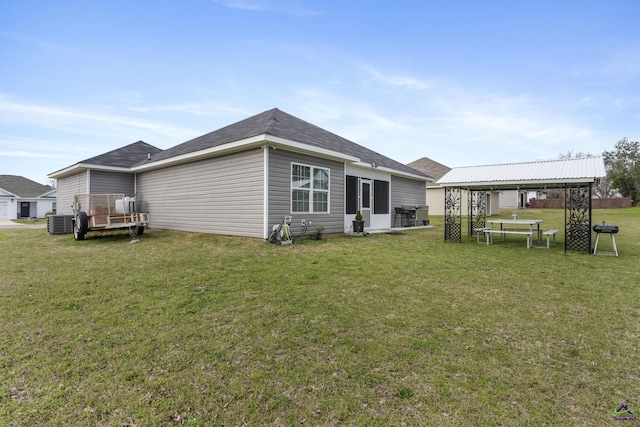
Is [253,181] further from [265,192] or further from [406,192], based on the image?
[406,192]

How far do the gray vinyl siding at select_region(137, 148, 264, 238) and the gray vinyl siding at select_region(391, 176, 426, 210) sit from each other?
795 centimetres

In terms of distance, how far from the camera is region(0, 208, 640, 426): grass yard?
1878 mm

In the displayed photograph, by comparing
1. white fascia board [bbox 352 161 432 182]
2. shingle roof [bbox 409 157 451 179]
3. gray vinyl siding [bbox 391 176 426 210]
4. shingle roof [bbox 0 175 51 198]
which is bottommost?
gray vinyl siding [bbox 391 176 426 210]

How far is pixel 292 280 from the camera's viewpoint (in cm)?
467

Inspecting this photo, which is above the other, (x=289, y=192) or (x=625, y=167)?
(x=625, y=167)

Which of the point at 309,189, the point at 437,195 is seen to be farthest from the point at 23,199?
the point at 437,195

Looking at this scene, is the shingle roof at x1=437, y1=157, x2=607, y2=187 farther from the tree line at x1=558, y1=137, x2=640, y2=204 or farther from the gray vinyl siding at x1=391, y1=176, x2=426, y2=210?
the tree line at x1=558, y1=137, x2=640, y2=204

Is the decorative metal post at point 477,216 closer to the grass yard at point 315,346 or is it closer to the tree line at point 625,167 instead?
the grass yard at point 315,346

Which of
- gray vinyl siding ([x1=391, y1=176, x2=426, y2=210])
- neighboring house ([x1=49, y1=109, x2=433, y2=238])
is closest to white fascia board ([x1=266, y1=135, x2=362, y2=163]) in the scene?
neighboring house ([x1=49, y1=109, x2=433, y2=238])

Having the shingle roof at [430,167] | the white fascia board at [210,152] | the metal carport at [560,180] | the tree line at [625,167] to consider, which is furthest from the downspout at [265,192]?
the tree line at [625,167]

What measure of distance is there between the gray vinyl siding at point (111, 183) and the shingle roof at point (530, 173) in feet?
43.0

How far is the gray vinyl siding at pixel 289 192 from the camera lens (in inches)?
324

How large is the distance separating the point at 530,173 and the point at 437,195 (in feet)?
46.3

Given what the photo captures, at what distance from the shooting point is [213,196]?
954 centimetres
